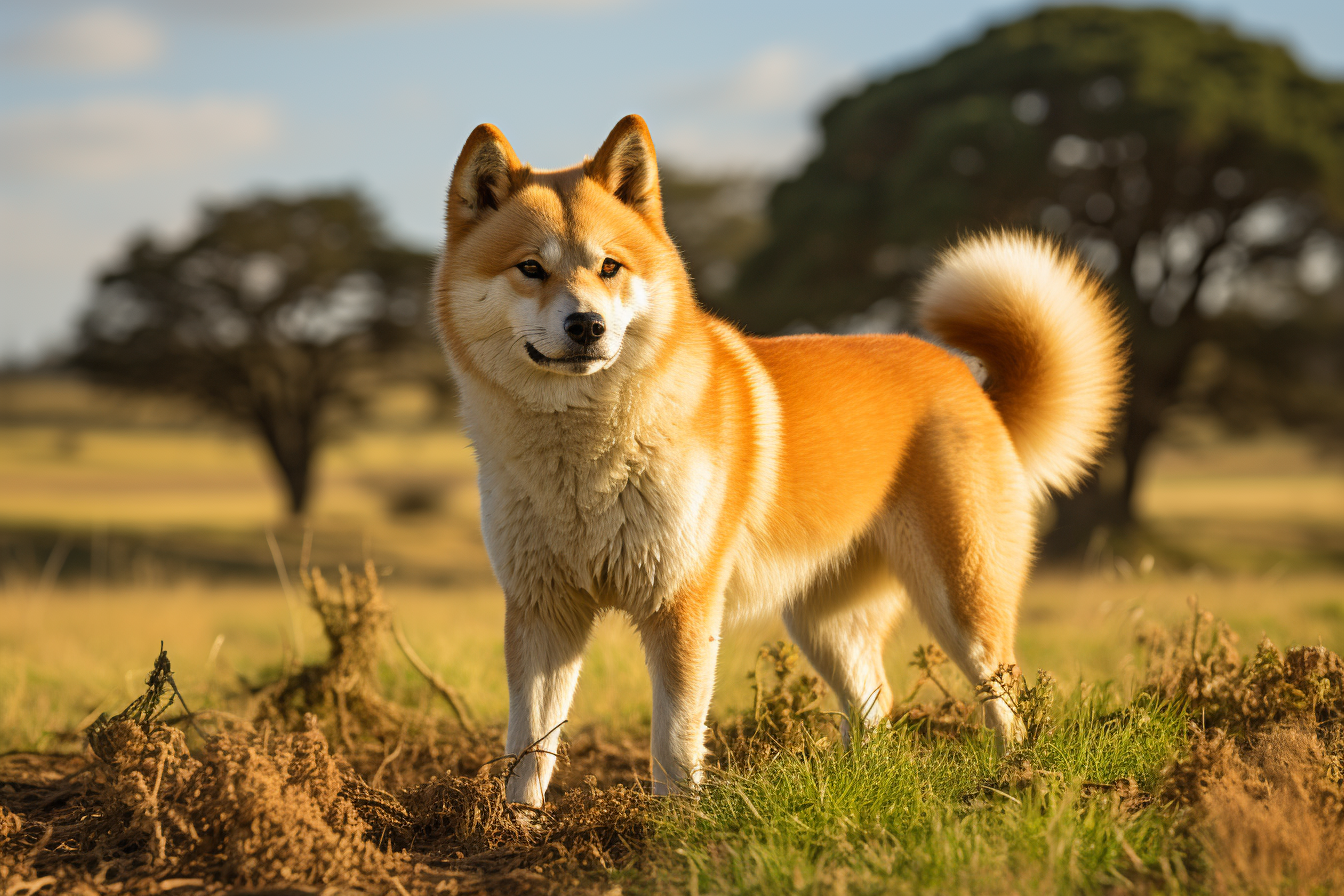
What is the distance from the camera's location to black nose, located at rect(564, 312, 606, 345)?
3043mm

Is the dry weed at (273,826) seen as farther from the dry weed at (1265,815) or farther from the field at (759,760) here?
the dry weed at (1265,815)

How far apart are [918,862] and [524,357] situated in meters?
1.79

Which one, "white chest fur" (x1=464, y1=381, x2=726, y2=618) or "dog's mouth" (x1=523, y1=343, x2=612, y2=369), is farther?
"white chest fur" (x1=464, y1=381, x2=726, y2=618)

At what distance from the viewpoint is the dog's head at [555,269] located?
312cm

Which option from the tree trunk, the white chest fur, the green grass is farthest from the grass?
the tree trunk

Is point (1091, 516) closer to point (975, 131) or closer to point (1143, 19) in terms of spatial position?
point (975, 131)

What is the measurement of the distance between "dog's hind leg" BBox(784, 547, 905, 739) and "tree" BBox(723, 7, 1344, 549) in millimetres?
12344

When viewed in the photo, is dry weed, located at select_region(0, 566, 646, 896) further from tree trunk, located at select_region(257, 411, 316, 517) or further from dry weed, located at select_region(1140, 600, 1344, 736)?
tree trunk, located at select_region(257, 411, 316, 517)

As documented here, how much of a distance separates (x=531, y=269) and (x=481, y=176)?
43cm

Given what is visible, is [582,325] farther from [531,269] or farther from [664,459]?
[664,459]

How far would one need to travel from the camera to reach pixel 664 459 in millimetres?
3264

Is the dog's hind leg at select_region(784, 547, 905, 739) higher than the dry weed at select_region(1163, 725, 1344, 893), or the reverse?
the dry weed at select_region(1163, 725, 1344, 893)

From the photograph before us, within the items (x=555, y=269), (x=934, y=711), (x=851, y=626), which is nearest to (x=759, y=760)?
(x=934, y=711)

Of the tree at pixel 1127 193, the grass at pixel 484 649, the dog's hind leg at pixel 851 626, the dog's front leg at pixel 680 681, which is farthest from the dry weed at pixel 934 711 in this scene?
the tree at pixel 1127 193
